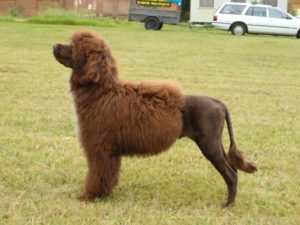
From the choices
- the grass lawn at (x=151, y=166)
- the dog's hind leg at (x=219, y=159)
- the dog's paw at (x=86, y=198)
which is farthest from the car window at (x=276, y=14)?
the dog's paw at (x=86, y=198)

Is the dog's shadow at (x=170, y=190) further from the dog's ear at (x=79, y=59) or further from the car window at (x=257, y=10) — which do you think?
the car window at (x=257, y=10)

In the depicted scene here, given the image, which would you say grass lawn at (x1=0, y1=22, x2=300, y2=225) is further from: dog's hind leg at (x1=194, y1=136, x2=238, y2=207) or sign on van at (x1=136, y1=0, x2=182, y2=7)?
sign on van at (x1=136, y1=0, x2=182, y2=7)

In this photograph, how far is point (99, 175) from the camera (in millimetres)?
4961

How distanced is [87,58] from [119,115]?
531 millimetres

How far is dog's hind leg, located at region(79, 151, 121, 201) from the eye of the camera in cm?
495

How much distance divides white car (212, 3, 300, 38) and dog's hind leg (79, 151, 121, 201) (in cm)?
2682

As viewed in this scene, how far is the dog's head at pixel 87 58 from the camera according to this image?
4840 mm

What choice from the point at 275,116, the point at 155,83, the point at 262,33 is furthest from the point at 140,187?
the point at 262,33

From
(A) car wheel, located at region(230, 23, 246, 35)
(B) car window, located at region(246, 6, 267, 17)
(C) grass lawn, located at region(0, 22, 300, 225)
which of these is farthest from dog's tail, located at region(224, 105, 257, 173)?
(B) car window, located at region(246, 6, 267, 17)

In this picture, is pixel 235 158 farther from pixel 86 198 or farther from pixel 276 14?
pixel 276 14

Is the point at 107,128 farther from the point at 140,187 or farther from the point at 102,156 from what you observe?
the point at 140,187

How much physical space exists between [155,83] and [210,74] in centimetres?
906

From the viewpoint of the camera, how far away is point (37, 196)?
5.02 metres

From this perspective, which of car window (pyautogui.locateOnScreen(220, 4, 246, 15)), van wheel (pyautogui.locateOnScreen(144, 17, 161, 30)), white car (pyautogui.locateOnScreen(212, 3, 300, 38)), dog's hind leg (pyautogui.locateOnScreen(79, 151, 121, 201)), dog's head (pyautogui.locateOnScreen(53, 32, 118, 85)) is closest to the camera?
dog's head (pyautogui.locateOnScreen(53, 32, 118, 85))
